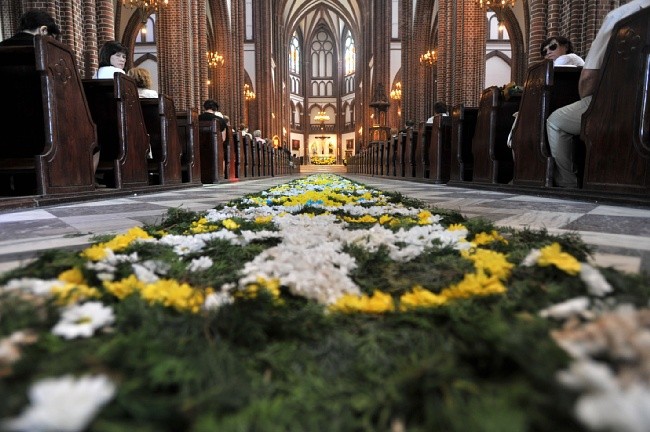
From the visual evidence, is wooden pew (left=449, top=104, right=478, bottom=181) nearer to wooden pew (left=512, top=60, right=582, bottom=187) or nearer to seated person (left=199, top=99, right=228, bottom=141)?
wooden pew (left=512, top=60, right=582, bottom=187)

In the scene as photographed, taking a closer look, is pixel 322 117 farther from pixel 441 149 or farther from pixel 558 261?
pixel 558 261

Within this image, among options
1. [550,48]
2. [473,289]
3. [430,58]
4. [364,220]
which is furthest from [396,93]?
[473,289]

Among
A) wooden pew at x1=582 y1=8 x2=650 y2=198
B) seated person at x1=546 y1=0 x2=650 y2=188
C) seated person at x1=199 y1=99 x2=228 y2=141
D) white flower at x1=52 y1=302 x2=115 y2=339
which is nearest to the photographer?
white flower at x1=52 y1=302 x2=115 y2=339

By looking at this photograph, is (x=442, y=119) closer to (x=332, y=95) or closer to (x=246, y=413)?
(x=246, y=413)

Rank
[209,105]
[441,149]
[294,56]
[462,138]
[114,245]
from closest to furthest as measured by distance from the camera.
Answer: [114,245]
[462,138]
[441,149]
[209,105]
[294,56]

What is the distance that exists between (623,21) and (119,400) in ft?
12.4

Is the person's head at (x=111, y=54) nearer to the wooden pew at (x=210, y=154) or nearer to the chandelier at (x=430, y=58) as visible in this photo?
the wooden pew at (x=210, y=154)

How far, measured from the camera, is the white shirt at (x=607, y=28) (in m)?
3.02

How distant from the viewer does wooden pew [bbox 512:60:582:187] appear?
4168 millimetres

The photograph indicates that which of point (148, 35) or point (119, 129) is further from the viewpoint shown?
point (148, 35)

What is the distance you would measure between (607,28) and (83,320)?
3.89 meters

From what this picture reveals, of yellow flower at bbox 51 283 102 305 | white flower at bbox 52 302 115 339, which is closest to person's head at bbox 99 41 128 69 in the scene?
yellow flower at bbox 51 283 102 305

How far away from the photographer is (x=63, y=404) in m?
0.43

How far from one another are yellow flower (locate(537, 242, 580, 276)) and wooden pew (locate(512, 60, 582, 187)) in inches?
139
